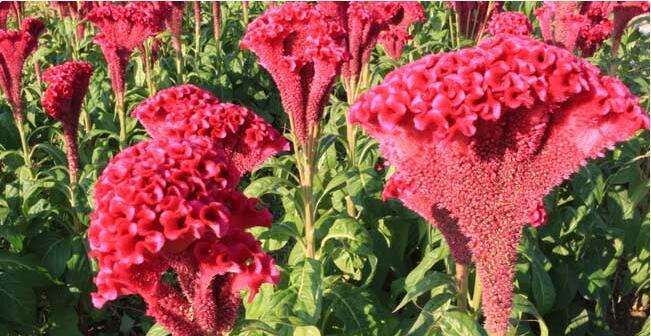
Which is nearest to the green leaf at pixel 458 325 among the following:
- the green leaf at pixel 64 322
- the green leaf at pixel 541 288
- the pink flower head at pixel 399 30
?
the green leaf at pixel 541 288

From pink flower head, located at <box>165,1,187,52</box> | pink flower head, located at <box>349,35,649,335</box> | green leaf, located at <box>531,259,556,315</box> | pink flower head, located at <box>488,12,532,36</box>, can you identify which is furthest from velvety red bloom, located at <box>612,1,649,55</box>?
pink flower head, located at <box>165,1,187,52</box>

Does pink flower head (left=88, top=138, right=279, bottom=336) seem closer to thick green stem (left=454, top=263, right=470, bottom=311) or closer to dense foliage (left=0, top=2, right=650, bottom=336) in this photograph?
dense foliage (left=0, top=2, right=650, bottom=336)

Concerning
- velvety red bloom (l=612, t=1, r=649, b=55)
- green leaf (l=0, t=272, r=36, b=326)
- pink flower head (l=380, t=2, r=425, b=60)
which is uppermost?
velvety red bloom (l=612, t=1, r=649, b=55)

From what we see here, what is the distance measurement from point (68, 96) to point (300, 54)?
4.78ft

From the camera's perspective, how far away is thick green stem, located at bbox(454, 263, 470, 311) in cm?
203

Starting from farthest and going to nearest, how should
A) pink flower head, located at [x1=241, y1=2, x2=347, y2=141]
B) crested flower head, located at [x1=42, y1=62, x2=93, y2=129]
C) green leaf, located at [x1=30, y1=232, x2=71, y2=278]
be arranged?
green leaf, located at [x1=30, y1=232, x2=71, y2=278] < crested flower head, located at [x1=42, y1=62, x2=93, y2=129] < pink flower head, located at [x1=241, y1=2, x2=347, y2=141]

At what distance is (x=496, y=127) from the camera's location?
1.47 m

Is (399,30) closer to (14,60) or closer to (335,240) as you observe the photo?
(335,240)

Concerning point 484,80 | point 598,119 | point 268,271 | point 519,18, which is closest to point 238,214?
point 268,271

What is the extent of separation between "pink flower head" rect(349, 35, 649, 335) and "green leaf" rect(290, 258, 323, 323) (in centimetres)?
88

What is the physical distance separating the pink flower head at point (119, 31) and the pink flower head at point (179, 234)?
2821mm

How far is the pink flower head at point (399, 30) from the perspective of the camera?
14.8 feet

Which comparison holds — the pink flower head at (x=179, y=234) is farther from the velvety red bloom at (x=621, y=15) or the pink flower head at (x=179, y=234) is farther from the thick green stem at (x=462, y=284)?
the velvety red bloom at (x=621, y=15)

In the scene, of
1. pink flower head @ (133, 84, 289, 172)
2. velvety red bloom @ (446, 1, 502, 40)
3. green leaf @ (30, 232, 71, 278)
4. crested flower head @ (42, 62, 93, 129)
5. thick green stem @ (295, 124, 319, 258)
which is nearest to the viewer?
pink flower head @ (133, 84, 289, 172)
